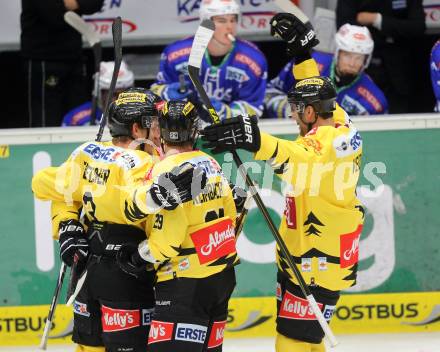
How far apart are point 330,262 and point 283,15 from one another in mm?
1239

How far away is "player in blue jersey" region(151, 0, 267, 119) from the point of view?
7508mm

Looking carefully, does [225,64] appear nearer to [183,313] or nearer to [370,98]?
[370,98]

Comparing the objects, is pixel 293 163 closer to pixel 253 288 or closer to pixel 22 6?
pixel 253 288

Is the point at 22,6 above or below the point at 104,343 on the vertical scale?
above

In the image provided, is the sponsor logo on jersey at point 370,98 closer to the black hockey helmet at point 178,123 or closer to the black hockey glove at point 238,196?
the black hockey glove at point 238,196

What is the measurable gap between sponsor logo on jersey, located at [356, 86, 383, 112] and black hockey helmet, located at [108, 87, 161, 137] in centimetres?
249

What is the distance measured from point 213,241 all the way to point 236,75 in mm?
2570

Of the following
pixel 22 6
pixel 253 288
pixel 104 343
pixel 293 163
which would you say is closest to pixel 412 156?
pixel 253 288

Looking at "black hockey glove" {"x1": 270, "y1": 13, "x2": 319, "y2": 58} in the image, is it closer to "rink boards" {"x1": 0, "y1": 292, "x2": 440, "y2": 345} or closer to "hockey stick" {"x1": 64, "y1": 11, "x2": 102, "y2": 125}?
"rink boards" {"x1": 0, "y1": 292, "x2": 440, "y2": 345}

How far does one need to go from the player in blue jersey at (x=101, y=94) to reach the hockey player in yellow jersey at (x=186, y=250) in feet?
8.68

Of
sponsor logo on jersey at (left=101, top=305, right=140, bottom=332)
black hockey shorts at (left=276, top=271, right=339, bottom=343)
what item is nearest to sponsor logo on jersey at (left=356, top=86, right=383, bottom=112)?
black hockey shorts at (left=276, top=271, right=339, bottom=343)

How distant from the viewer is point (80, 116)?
7789 millimetres

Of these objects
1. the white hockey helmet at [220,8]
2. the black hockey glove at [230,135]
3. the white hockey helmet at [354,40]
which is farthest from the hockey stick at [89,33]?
the black hockey glove at [230,135]

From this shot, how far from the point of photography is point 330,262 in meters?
5.69
